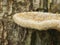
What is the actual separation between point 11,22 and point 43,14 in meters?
0.37

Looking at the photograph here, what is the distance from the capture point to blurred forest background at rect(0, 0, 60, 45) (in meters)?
2.19

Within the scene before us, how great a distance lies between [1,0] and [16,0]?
16 cm

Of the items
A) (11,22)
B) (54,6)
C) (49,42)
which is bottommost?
(49,42)

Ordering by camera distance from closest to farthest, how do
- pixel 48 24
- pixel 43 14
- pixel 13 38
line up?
pixel 48 24
pixel 43 14
pixel 13 38

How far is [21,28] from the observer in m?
2.21

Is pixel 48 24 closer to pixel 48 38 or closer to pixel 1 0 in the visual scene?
pixel 48 38

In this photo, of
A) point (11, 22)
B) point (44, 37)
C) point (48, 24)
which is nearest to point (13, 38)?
point (11, 22)

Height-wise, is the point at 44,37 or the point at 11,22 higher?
the point at 11,22

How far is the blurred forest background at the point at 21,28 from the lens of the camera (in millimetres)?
2191

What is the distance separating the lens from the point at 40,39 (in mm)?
2191

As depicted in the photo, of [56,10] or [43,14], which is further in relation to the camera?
[56,10]

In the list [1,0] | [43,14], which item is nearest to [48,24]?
[43,14]

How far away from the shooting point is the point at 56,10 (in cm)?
226

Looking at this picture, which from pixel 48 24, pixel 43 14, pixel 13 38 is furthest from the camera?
pixel 13 38
